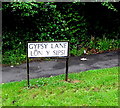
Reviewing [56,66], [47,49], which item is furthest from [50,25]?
[47,49]

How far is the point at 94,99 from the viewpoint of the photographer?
17.3 feet

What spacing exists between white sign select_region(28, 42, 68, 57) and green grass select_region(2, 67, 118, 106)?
33.5 inches

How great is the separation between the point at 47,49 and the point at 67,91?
1.36 metres

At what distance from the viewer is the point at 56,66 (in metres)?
8.57

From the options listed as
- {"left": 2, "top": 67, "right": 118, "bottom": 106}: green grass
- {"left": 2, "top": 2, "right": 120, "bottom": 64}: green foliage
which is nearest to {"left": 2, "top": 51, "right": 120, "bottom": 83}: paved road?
{"left": 2, "top": 67, "right": 118, "bottom": 106}: green grass

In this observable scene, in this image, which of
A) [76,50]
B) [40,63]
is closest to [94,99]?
[40,63]

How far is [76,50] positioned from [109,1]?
3087 millimetres

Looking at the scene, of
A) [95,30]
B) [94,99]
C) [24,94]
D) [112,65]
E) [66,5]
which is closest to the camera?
[94,99]

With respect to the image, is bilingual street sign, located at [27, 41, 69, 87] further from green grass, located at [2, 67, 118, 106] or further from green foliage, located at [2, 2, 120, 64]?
green foliage, located at [2, 2, 120, 64]

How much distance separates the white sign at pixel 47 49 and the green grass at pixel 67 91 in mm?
850

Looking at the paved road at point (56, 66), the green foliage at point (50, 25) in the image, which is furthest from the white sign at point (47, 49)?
the green foliage at point (50, 25)

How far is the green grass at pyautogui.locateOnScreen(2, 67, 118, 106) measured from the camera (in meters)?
5.17

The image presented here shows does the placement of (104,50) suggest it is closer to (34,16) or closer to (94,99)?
(34,16)

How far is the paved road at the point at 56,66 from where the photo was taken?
7.56 m
